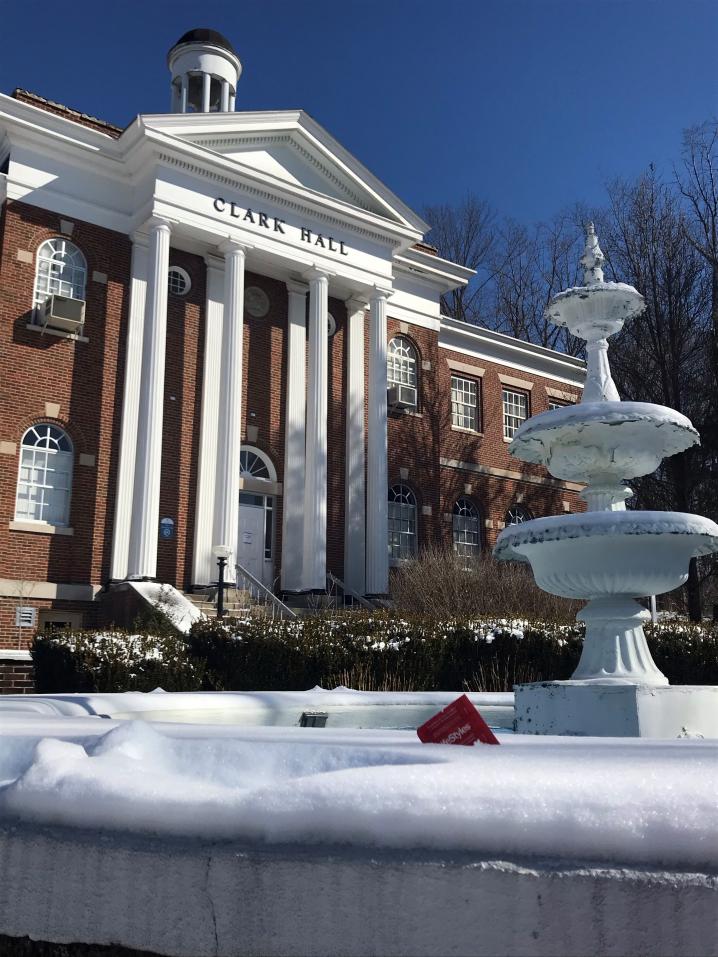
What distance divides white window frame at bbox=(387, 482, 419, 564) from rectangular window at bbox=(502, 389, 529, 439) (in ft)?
17.6

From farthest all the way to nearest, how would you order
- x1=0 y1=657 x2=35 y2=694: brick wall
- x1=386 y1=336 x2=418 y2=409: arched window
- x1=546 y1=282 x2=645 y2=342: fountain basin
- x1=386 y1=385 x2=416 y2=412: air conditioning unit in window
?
1. x1=386 y1=336 x2=418 y2=409: arched window
2. x1=386 y1=385 x2=416 y2=412: air conditioning unit in window
3. x1=0 y1=657 x2=35 y2=694: brick wall
4. x1=546 y1=282 x2=645 y2=342: fountain basin

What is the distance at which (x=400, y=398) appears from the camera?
79.9ft

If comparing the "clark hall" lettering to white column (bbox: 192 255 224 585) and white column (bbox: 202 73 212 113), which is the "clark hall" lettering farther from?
white column (bbox: 202 73 212 113)

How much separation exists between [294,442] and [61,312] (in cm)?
→ 621

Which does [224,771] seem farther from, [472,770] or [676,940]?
[676,940]

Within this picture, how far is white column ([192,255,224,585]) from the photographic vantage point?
19.2m

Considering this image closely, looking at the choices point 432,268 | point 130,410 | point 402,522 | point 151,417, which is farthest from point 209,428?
point 432,268

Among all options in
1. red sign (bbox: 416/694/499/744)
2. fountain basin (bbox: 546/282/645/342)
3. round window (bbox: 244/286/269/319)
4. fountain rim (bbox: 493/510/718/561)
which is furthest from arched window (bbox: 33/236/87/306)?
red sign (bbox: 416/694/499/744)

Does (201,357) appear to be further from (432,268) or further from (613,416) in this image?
(613,416)

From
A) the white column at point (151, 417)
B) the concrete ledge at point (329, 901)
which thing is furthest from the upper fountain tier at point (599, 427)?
the white column at point (151, 417)

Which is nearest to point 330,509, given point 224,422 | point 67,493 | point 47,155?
point 224,422

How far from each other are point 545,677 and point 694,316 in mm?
15443

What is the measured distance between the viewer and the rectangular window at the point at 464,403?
27.1m

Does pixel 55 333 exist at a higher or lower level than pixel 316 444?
higher
